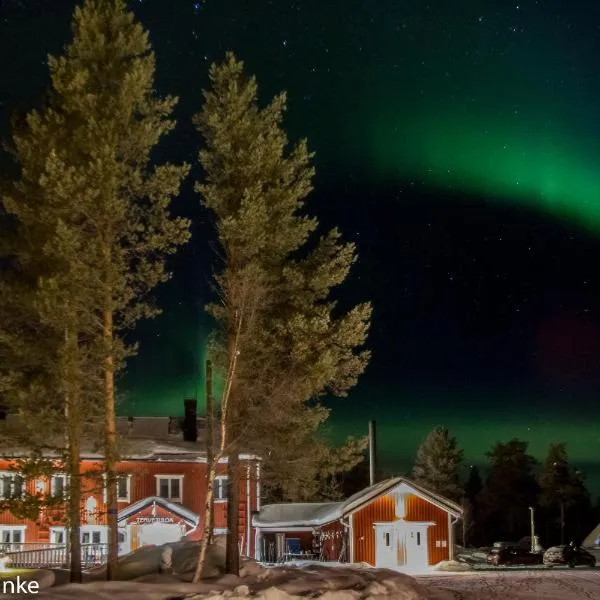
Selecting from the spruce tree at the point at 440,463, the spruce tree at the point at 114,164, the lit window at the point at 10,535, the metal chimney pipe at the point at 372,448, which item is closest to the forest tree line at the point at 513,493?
the spruce tree at the point at 440,463

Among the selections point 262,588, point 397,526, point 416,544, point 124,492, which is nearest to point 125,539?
point 124,492

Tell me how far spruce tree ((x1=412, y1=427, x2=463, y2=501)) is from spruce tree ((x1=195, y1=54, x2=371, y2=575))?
84806mm

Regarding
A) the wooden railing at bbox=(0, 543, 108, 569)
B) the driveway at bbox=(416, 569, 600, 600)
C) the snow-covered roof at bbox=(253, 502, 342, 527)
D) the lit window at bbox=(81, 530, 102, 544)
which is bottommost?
the driveway at bbox=(416, 569, 600, 600)

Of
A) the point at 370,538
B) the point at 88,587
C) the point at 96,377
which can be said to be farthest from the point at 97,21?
the point at 370,538

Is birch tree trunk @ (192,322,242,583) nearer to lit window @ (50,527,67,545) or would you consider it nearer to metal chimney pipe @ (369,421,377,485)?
lit window @ (50,527,67,545)

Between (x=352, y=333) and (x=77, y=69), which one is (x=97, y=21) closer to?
(x=77, y=69)

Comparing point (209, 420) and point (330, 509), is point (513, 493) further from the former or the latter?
point (209, 420)

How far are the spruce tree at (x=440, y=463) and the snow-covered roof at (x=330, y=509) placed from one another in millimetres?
50132

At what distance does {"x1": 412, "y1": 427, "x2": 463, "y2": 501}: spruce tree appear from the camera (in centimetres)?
11150

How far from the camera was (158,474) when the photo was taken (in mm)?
A: 53688

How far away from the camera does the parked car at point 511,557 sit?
59.9 metres

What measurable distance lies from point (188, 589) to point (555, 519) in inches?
3808

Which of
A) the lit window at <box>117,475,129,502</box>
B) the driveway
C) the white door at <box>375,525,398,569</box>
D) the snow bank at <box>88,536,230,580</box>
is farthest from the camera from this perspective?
the white door at <box>375,525,398,569</box>

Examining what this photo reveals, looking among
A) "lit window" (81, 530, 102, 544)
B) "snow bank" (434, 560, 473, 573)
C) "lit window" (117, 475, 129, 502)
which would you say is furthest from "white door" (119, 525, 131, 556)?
"snow bank" (434, 560, 473, 573)
